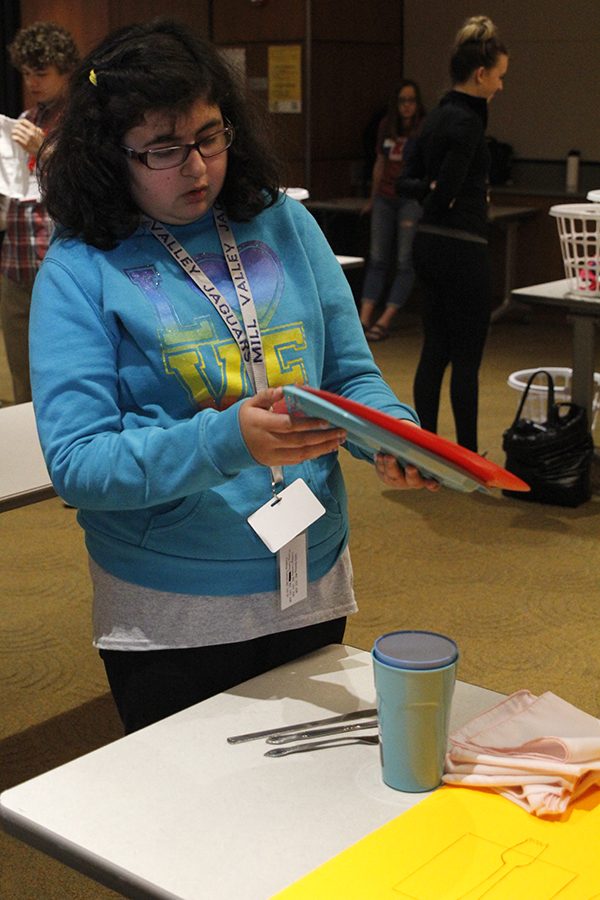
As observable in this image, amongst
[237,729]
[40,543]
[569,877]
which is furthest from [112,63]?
[40,543]

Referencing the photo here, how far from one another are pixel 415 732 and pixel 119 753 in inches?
13.5

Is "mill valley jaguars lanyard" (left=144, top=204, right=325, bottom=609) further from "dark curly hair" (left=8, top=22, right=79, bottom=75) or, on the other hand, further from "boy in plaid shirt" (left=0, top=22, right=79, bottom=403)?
"dark curly hair" (left=8, top=22, right=79, bottom=75)

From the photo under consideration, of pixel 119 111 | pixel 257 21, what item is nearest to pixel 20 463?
pixel 119 111

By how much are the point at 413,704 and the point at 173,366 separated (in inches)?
19.3

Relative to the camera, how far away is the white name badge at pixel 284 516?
1421 mm

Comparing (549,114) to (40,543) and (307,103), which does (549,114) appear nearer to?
(307,103)

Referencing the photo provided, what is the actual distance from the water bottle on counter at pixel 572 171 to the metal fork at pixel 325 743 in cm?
678

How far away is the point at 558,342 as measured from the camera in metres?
7.19

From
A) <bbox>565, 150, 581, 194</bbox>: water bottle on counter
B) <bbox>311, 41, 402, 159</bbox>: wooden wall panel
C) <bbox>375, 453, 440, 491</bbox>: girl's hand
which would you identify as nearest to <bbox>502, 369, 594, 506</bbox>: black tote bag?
<bbox>375, 453, 440, 491</bbox>: girl's hand

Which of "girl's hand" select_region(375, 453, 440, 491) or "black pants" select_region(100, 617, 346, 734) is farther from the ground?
"girl's hand" select_region(375, 453, 440, 491)

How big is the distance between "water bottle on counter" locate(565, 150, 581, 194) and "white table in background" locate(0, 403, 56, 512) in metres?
5.64

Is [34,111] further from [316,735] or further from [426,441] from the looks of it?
[426,441]

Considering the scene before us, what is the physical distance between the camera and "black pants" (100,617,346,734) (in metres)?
1.48

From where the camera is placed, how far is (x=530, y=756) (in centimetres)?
126
